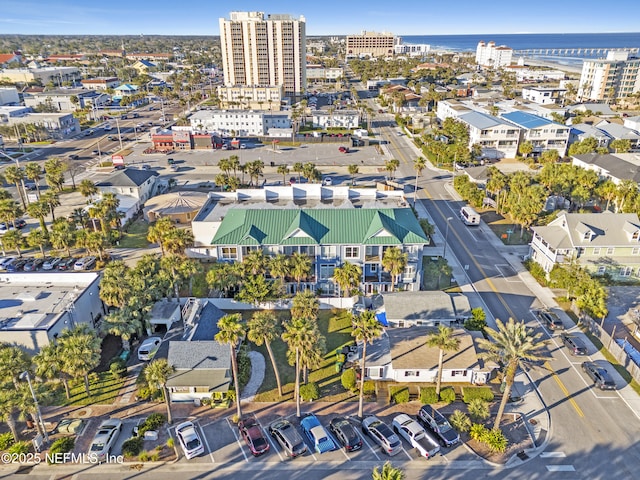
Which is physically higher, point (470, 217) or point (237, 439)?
point (470, 217)

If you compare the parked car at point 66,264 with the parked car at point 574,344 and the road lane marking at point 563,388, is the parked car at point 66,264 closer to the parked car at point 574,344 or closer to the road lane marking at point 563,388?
the road lane marking at point 563,388

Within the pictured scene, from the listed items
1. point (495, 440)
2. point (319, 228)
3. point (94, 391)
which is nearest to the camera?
point (495, 440)

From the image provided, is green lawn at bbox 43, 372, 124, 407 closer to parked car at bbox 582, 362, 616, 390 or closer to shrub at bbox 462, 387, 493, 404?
shrub at bbox 462, 387, 493, 404

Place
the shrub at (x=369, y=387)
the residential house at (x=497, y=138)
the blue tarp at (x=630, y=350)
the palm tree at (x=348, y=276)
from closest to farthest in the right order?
the shrub at (x=369, y=387), the blue tarp at (x=630, y=350), the palm tree at (x=348, y=276), the residential house at (x=497, y=138)

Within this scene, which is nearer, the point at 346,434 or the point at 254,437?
the point at 254,437

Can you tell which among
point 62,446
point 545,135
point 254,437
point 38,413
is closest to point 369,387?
point 254,437

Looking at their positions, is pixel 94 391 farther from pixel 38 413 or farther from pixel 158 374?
pixel 158 374

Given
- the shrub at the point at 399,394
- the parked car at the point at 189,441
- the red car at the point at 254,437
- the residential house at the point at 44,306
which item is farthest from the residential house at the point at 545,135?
the parked car at the point at 189,441
